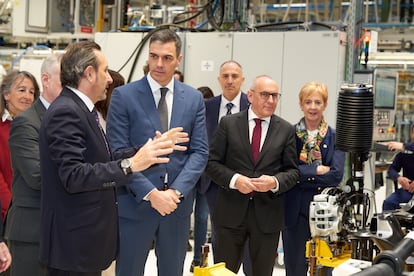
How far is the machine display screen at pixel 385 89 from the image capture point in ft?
18.6

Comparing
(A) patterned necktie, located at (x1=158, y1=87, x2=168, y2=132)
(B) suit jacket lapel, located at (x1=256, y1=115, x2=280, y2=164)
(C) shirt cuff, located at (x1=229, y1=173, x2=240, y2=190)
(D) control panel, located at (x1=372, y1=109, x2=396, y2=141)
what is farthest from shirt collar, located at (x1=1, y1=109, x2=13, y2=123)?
(D) control panel, located at (x1=372, y1=109, x2=396, y2=141)

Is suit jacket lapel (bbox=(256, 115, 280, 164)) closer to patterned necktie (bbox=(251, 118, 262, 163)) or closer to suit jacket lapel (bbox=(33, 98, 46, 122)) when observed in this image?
patterned necktie (bbox=(251, 118, 262, 163))

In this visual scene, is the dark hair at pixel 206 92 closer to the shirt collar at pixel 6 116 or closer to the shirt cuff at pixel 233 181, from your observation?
the shirt cuff at pixel 233 181

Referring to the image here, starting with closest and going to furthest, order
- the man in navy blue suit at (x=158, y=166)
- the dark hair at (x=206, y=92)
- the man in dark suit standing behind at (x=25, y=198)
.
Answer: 1. the man in dark suit standing behind at (x=25, y=198)
2. the man in navy blue suit at (x=158, y=166)
3. the dark hair at (x=206, y=92)

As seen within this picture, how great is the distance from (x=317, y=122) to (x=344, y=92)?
2.60ft

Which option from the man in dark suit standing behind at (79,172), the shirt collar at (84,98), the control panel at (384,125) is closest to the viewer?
the man in dark suit standing behind at (79,172)

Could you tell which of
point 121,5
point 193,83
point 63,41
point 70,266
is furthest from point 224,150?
point 63,41

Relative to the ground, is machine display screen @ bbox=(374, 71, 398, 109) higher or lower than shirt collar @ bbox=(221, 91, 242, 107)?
higher

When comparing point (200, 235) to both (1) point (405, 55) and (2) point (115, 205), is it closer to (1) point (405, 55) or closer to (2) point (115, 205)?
(2) point (115, 205)

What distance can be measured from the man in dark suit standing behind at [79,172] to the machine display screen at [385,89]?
377cm

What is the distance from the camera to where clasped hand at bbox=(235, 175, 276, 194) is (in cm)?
319

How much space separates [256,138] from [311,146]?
344mm

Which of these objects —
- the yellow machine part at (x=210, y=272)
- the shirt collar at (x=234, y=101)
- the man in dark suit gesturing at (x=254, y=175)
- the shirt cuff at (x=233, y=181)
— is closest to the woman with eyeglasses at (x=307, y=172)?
the man in dark suit gesturing at (x=254, y=175)

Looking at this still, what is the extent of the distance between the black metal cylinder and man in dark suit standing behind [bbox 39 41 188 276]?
87 centimetres
